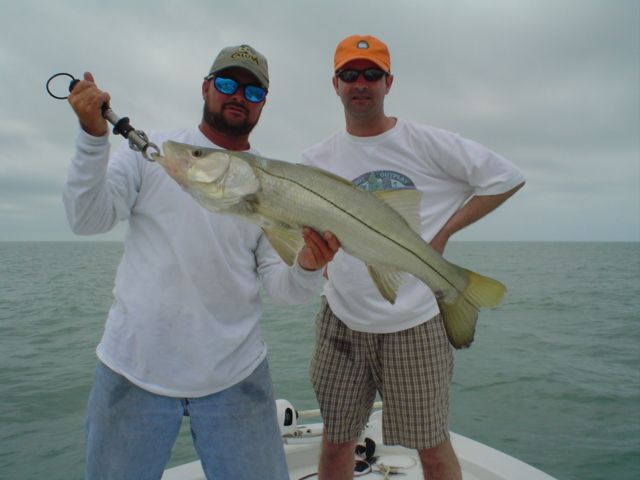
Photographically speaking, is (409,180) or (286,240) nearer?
(286,240)

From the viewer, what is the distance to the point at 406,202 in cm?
242

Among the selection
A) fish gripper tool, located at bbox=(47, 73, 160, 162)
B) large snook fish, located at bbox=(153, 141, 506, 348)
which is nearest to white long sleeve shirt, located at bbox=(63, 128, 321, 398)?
fish gripper tool, located at bbox=(47, 73, 160, 162)

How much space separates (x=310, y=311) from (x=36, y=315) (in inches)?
339

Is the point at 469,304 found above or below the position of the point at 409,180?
below

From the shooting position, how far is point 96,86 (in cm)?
199

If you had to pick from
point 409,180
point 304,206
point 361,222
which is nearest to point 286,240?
point 304,206

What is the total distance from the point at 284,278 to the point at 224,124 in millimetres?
1010

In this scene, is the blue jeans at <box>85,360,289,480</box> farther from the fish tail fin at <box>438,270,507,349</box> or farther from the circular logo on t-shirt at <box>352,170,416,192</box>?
the circular logo on t-shirt at <box>352,170,416,192</box>

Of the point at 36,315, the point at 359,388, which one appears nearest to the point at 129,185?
the point at 359,388

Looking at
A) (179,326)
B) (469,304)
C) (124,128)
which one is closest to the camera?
(124,128)

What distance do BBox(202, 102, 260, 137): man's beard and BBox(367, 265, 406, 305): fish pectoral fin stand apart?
116 centimetres

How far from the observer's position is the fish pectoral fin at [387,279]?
235 cm

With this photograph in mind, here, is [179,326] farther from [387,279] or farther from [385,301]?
[385,301]

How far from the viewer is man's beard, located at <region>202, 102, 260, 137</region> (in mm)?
2662
